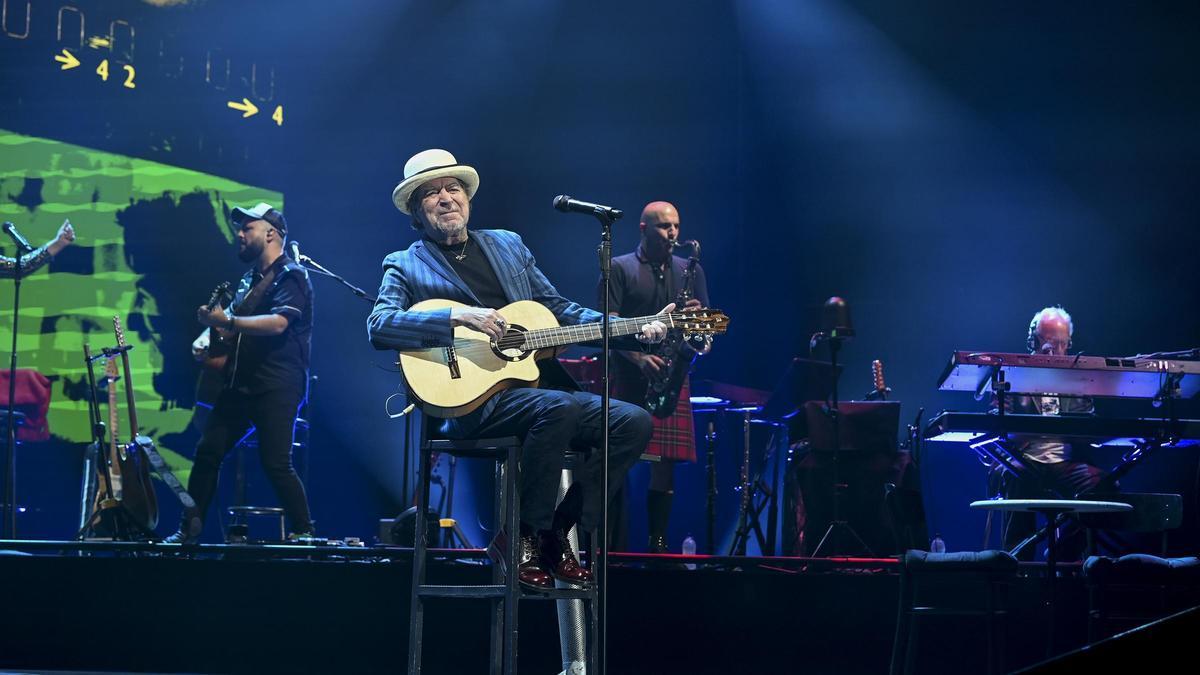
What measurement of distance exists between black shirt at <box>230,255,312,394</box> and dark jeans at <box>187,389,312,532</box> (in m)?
0.08

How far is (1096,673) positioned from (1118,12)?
28.7ft

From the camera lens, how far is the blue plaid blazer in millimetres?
4887

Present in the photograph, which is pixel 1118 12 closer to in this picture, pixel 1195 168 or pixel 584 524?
pixel 1195 168

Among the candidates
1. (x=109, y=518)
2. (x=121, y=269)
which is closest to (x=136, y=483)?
(x=109, y=518)

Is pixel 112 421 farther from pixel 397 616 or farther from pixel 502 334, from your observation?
pixel 502 334

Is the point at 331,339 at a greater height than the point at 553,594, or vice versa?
the point at 331,339

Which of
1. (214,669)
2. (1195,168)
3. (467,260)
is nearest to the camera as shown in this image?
(467,260)

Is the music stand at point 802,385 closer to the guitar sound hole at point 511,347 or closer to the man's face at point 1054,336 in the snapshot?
the man's face at point 1054,336

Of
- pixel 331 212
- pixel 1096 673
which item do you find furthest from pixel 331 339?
pixel 1096 673

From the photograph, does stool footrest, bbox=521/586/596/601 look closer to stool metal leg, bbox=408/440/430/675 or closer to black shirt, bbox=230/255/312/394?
stool metal leg, bbox=408/440/430/675

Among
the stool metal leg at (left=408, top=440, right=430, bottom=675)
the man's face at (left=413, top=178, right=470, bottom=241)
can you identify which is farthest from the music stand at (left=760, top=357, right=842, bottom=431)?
the stool metal leg at (left=408, top=440, right=430, bottom=675)

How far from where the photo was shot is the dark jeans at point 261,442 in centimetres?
744

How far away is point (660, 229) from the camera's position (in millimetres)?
7715

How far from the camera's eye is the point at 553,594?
468cm
